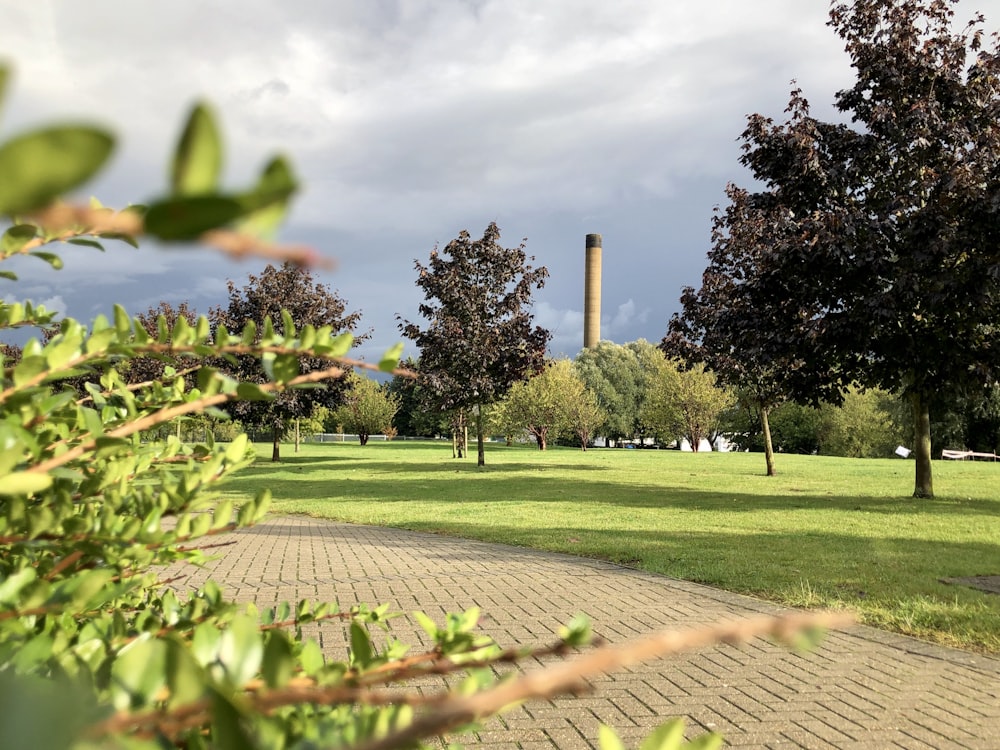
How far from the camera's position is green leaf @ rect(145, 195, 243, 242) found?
44 cm

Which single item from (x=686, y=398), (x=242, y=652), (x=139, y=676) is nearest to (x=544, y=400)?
(x=686, y=398)

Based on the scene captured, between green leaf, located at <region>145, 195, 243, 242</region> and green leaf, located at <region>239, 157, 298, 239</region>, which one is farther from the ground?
green leaf, located at <region>239, 157, 298, 239</region>

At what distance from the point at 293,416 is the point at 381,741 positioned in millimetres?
31763

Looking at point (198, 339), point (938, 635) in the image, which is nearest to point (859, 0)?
point (938, 635)

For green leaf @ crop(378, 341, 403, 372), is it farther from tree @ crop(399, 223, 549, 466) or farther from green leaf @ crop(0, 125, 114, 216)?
tree @ crop(399, 223, 549, 466)

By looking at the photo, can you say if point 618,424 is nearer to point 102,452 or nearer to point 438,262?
point 438,262

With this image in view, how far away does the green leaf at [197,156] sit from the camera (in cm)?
47

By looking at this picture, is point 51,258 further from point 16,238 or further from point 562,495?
point 562,495

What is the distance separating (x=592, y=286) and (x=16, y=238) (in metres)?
78.3

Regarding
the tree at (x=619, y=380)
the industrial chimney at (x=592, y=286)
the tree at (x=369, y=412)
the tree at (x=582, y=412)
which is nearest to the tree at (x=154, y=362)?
the tree at (x=369, y=412)

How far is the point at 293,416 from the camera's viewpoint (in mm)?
31172

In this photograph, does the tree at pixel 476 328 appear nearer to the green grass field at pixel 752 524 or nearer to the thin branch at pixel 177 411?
the green grass field at pixel 752 524

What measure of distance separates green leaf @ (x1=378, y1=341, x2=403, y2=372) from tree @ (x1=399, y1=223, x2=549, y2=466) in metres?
23.9

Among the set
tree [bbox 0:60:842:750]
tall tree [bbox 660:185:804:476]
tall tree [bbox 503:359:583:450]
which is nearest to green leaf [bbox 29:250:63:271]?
tree [bbox 0:60:842:750]
